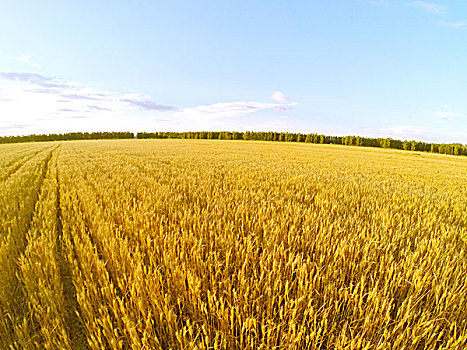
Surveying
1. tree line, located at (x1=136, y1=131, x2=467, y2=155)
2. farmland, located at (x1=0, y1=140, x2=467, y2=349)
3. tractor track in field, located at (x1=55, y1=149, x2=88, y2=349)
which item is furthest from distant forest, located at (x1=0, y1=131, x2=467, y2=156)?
tractor track in field, located at (x1=55, y1=149, x2=88, y2=349)

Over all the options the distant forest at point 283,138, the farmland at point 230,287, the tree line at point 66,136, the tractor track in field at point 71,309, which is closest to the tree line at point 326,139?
the distant forest at point 283,138

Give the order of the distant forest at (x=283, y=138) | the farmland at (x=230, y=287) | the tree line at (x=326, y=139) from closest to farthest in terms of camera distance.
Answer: the farmland at (x=230, y=287), the tree line at (x=326, y=139), the distant forest at (x=283, y=138)

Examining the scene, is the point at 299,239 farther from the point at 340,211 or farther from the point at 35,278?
the point at 35,278

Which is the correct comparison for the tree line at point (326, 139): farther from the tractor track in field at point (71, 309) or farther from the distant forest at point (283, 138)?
the tractor track in field at point (71, 309)

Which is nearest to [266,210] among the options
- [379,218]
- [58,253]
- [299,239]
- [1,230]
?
A: [299,239]

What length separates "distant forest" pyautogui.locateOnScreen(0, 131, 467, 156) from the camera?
5716 centimetres

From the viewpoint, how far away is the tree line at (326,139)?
5442 cm

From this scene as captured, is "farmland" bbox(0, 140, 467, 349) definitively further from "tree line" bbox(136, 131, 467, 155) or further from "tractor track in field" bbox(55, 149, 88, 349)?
"tree line" bbox(136, 131, 467, 155)

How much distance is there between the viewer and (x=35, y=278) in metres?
2.00

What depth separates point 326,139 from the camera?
72562mm

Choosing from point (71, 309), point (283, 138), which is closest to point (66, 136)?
point (283, 138)

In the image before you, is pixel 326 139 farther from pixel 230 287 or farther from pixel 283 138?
pixel 230 287

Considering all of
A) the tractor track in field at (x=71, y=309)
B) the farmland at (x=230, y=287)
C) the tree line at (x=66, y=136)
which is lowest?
the tractor track in field at (x=71, y=309)

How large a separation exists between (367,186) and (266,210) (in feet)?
13.0
